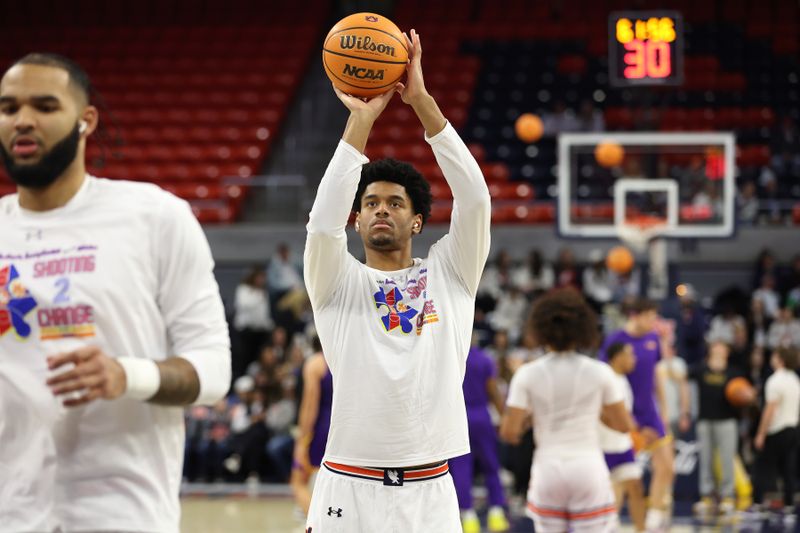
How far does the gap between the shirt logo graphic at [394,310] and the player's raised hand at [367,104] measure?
0.61m

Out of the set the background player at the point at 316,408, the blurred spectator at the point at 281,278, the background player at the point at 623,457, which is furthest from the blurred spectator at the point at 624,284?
the background player at the point at 316,408

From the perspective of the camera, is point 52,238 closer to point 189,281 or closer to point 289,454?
point 189,281

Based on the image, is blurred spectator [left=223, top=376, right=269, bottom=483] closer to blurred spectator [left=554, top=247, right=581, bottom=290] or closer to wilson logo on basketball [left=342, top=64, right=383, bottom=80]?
blurred spectator [left=554, top=247, right=581, bottom=290]

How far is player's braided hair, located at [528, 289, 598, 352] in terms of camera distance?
21.5 feet

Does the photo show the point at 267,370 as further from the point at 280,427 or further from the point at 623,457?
the point at 623,457

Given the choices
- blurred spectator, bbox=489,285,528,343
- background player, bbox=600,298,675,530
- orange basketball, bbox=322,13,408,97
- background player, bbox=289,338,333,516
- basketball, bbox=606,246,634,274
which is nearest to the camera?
orange basketball, bbox=322,13,408,97

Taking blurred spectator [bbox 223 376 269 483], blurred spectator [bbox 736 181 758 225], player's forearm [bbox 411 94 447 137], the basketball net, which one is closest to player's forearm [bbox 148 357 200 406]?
player's forearm [bbox 411 94 447 137]

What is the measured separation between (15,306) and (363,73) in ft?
5.40

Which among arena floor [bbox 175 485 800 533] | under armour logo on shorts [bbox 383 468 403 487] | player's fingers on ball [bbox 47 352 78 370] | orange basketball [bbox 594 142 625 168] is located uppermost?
orange basketball [bbox 594 142 625 168]

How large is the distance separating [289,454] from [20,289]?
11.2 meters

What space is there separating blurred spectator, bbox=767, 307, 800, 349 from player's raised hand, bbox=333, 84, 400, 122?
11.5 meters

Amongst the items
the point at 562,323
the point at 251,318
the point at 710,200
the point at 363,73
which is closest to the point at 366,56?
the point at 363,73

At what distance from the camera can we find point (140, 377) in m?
2.95

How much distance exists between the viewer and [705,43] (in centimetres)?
2148
